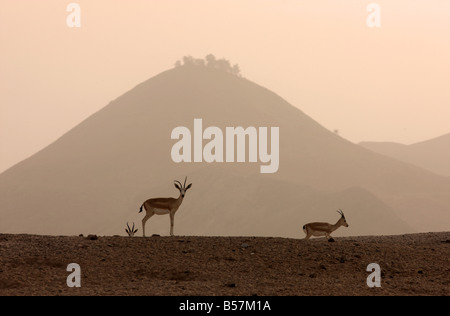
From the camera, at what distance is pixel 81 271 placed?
2123 centimetres

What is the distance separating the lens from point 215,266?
71.8ft

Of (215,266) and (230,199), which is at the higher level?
(230,199)

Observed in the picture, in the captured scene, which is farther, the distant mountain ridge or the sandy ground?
the distant mountain ridge

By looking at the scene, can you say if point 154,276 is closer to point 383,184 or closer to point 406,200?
point 406,200

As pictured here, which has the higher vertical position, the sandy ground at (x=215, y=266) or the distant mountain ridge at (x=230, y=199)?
the distant mountain ridge at (x=230, y=199)

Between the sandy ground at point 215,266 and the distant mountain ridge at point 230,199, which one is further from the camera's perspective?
the distant mountain ridge at point 230,199

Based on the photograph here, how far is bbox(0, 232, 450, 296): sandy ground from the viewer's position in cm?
1916

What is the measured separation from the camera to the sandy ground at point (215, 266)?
19156mm

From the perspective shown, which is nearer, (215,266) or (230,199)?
(215,266)

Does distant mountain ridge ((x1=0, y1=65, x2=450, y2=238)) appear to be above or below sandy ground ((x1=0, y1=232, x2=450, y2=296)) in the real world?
above

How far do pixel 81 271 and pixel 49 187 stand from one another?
6660 inches
